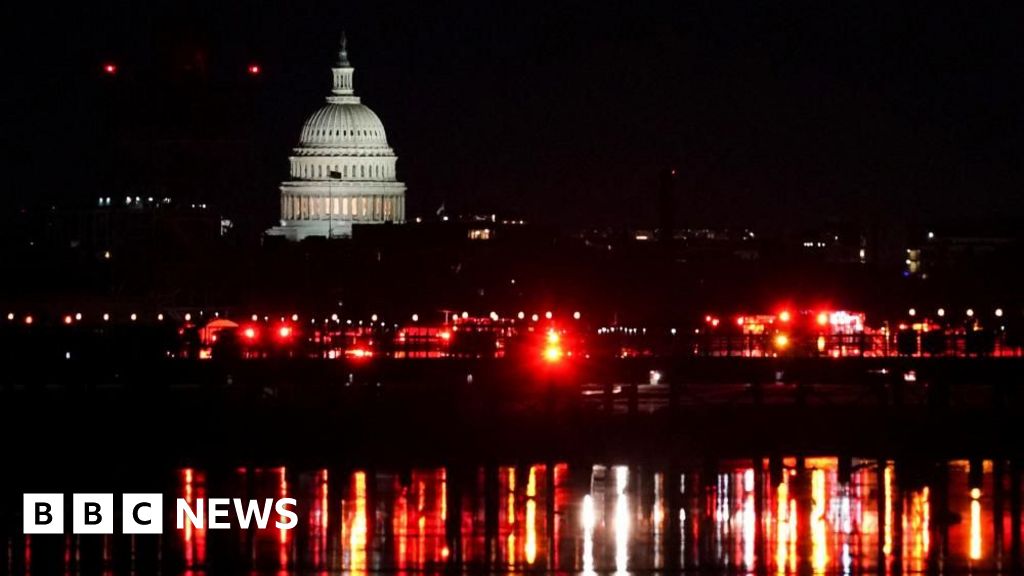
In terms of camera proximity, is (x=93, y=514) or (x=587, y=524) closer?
(x=587, y=524)

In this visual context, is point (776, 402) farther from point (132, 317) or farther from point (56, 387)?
point (132, 317)

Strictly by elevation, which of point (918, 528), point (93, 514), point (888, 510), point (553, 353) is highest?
point (553, 353)

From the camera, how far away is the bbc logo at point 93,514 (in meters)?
64.2

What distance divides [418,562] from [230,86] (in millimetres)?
131201

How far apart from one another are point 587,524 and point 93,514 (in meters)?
9.46

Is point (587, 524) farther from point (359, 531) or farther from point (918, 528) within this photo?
point (918, 528)

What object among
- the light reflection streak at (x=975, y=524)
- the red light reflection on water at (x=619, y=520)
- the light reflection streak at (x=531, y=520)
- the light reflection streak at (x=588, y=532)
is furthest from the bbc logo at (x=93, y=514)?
the light reflection streak at (x=975, y=524)

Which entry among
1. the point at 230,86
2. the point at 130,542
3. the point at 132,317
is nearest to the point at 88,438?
the point at 130,542

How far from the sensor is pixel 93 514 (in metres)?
66.6

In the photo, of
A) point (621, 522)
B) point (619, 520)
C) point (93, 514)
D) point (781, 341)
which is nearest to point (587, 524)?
point (621, 522)

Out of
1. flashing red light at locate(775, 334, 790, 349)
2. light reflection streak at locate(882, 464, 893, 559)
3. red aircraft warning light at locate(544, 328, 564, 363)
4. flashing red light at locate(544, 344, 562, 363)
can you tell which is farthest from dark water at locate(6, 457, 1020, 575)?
flashing red light at locate(775, 334, 790, 349)

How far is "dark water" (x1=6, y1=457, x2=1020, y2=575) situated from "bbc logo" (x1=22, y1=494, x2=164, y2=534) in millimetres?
526

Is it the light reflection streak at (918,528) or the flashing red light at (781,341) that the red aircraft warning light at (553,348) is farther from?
the light reflection streak at (918,528)

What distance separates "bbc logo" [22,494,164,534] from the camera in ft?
211
